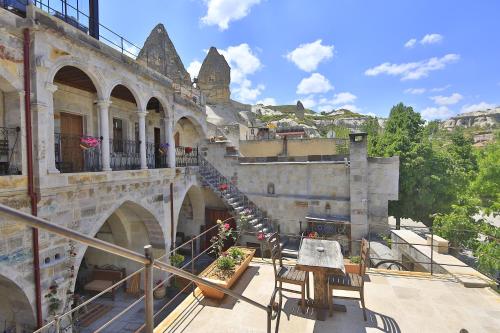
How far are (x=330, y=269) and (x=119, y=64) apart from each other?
8.06m

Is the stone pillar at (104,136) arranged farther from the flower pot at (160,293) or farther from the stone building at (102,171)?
the flower pot at (160,293)

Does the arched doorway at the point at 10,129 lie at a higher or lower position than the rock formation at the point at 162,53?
lower

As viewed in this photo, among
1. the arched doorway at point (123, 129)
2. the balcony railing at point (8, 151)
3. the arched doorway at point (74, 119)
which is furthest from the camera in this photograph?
the arched doorway at point (123, 129)

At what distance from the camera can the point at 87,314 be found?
9477 mm

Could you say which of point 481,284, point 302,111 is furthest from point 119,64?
point 302,111

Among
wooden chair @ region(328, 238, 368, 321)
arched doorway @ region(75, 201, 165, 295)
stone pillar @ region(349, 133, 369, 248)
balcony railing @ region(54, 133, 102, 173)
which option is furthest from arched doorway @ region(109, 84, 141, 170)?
stone pillar @ region(349, 133, 369, 248)

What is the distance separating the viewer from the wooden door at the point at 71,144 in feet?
29.9

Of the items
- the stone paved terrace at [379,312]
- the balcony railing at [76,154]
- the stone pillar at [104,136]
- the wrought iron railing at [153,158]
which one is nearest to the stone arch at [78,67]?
the stone pillar at [104,136]

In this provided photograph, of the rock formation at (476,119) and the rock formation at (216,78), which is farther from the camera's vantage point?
the rock formation at (476,119)

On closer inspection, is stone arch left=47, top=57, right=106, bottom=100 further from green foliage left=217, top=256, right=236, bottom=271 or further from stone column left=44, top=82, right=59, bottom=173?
green foliage left=217, top=256, right=236, bottom=271

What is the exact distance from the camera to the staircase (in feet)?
41.4

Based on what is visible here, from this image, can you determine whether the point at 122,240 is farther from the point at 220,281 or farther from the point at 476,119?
the point at 476,119

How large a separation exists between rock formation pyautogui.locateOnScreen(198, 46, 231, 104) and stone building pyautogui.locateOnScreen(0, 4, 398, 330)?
2705 centimetres

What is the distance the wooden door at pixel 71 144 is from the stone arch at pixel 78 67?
2259 mm
